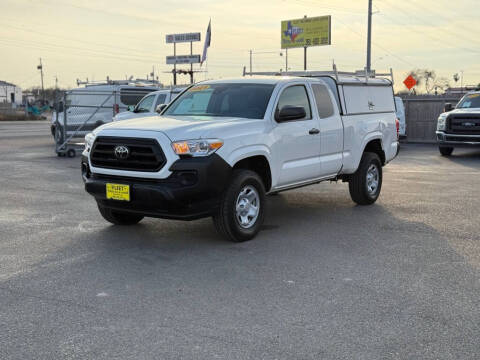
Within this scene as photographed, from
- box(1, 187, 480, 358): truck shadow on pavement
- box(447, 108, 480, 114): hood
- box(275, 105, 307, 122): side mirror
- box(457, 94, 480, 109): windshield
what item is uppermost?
box(275, 105, 307, 122): side mirror

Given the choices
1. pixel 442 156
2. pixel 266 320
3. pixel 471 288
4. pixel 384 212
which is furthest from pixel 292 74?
pixel 442 156

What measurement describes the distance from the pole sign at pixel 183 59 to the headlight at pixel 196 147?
37.5m

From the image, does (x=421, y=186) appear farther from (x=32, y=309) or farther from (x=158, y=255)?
(x=32, y=309)

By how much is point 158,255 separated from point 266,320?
220 cm

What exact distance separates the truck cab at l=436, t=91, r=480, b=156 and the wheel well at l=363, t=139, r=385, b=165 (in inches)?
349

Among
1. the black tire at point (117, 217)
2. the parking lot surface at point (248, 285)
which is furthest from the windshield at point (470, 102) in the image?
the black tire at point (117, 217)

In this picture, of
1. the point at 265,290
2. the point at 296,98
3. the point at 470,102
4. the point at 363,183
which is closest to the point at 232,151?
the point at 296,98

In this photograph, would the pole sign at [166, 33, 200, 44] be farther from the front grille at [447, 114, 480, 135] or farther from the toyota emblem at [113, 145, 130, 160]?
the toyota emblem at [113, 145, 130, 160]

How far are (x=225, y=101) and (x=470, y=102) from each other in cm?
1324

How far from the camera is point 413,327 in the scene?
4.32 meters

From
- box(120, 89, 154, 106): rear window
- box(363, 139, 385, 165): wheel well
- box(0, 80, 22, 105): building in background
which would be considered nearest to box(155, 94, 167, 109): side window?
box(120, 89, 154, 106): rear window

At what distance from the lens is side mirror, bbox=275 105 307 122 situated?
734 centimetres

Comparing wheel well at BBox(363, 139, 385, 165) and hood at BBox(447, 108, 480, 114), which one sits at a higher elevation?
hood at BBox(447, 108, 480, 114)

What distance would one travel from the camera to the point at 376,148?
9828 mm
